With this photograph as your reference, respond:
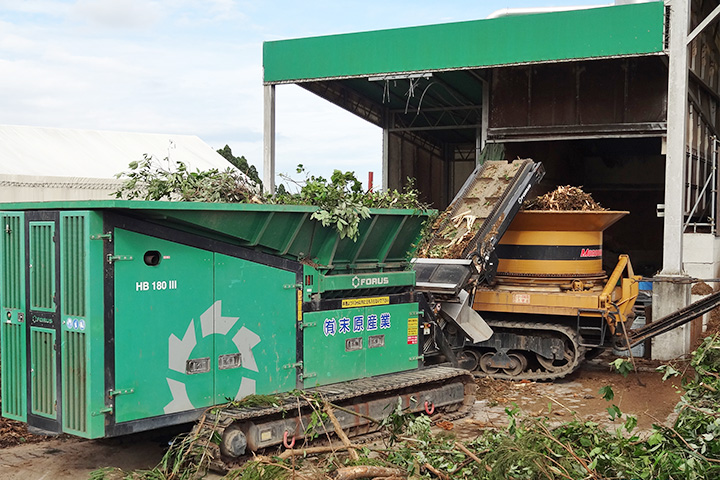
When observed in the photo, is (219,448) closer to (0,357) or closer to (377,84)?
(0,357)

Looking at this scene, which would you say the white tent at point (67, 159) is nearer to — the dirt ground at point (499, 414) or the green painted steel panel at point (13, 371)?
the dirt ground at point (499, 414)

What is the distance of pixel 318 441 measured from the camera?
767cm

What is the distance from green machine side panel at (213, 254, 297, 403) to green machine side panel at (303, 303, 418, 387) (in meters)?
0.30

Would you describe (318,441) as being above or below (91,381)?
below

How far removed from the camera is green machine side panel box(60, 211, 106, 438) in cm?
601

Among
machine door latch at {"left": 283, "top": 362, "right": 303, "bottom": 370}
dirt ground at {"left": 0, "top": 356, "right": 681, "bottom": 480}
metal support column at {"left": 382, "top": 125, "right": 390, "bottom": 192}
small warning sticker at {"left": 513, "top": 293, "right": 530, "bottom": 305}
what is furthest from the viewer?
metal support column at {"left": 382, "top": 125, "right": 390, "bottom": 192}

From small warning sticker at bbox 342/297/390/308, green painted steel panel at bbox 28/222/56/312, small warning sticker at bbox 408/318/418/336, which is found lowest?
small warning sticker at bbox 408/318/418/336

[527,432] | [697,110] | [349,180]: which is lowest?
[527,432]

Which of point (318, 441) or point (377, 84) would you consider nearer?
point (318, 441)

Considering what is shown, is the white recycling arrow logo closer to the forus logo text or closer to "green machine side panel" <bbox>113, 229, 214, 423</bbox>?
"green machine side panel" <bbox>113, 229, 214, 423</bbox>

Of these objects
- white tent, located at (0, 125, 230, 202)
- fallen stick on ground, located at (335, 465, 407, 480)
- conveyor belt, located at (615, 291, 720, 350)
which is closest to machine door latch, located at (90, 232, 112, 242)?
fallen stick on ground, located at (335, 465, 407, 480)

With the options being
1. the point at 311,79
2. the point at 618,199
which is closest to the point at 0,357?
the point at 311,79

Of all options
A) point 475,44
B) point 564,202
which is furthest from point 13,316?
point 475,44

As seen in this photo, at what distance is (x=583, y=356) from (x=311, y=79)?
9482 mm
